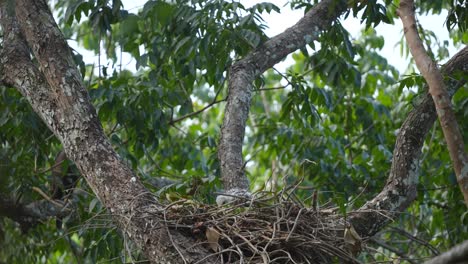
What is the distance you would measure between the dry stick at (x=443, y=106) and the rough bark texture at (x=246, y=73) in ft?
2.49

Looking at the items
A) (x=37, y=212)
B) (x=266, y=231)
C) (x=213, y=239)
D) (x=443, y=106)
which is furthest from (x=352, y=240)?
(x=37, y=212)

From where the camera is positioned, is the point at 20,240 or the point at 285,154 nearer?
the point at 20,240

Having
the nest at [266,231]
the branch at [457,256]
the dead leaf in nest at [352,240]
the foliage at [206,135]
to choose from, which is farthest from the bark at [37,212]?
the branch at [457,256]

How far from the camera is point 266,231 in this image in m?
3.94

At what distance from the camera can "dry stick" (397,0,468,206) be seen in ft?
11.7

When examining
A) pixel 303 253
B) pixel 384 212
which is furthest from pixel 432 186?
pixel 303 253

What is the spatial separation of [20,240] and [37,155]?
2.11 ft

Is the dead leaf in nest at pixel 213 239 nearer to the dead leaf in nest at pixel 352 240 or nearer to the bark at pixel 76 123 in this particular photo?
the bark at pixel 76 123

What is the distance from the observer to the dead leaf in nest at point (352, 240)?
3939 mm

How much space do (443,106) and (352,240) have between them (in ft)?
2.32

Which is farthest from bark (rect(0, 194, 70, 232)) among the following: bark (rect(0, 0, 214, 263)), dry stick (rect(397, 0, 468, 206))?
dry stick (rect(397, 0, 468, 206))

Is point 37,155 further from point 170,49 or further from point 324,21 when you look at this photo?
point 324,21

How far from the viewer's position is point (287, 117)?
6.22 meters

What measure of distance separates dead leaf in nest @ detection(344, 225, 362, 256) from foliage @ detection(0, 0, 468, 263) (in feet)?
0.44
